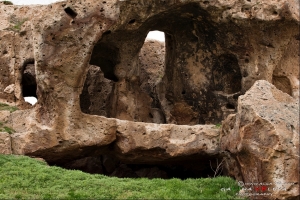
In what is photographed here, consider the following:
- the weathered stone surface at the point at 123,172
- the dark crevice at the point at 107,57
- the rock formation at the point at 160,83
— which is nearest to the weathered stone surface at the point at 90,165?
the weathered stone surface at the point at 123,172

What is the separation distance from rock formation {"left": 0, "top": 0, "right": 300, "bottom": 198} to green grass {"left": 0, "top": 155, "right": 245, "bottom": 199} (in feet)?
2.85

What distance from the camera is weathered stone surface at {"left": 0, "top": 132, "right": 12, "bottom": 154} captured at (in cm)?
1383

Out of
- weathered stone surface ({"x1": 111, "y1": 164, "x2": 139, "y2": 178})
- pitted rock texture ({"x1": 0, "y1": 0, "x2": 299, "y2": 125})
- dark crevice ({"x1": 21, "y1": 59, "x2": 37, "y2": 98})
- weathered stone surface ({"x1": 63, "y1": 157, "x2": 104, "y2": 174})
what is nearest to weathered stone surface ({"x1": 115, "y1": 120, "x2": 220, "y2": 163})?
pitted rock texture ({"x1": 0, "y1": 0, "x2": 299, "y2": 125})

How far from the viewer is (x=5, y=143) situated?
13.9 meters

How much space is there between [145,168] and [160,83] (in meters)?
2.93

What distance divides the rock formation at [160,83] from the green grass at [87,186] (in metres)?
0.87

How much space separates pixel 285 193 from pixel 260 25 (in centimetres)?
670

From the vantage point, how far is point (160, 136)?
595 inches

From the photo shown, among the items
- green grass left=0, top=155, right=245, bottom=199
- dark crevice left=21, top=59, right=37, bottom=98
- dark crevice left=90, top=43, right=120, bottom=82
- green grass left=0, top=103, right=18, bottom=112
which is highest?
dark crevice left=90, top=43, right=120, bottom=82

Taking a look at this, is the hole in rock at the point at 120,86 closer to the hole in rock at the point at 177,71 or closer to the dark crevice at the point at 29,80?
the hole in rock at the point at 177,71

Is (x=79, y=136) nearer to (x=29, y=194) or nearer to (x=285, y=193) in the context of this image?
(x=29, y=194)

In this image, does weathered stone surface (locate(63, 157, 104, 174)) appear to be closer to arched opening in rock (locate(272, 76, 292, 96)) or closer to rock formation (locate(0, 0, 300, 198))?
rock formation (locate(0, 0, 300, 198))

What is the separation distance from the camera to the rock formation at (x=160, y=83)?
468 inches

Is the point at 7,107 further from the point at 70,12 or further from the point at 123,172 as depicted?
the point at 123,172
